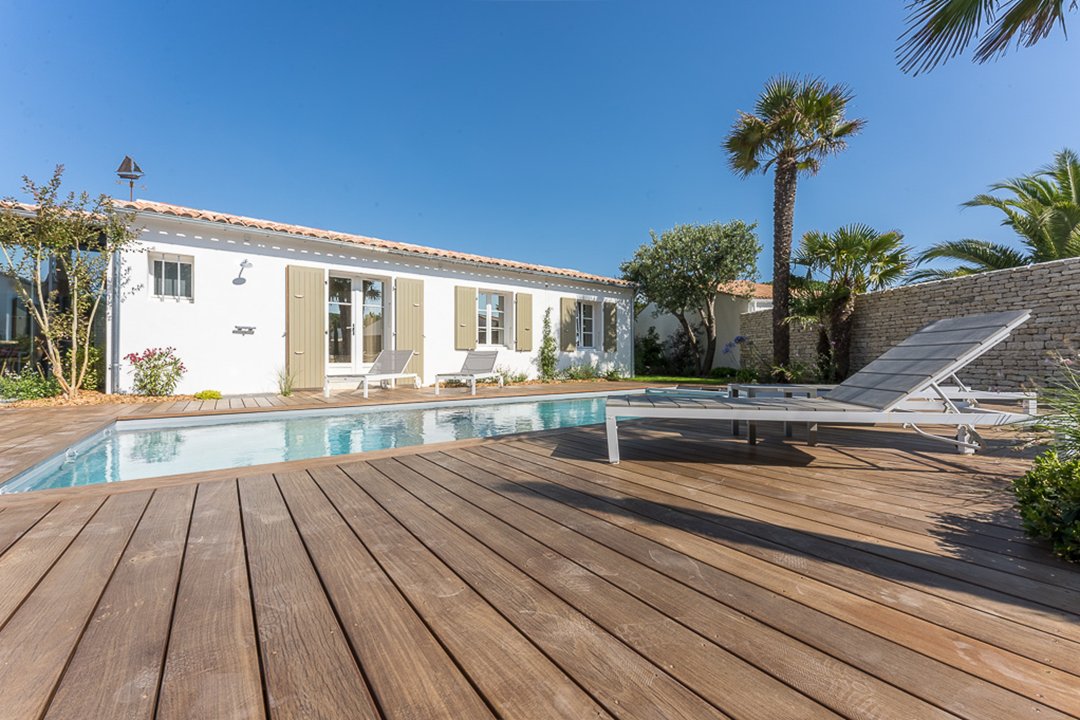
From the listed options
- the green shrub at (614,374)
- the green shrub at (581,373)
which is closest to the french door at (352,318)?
the green shrub at (581,373)

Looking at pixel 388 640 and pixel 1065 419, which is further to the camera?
pixel 1065 419

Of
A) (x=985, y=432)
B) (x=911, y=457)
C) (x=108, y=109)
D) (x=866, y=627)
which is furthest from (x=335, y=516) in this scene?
(x=108, y=109)

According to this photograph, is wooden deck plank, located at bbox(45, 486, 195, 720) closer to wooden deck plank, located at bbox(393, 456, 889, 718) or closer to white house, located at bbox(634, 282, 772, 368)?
wooden deck plank, located at bbox(393, 456, 889, 718)

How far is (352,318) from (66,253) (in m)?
3.96

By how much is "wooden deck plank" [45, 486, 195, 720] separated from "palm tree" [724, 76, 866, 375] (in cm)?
991

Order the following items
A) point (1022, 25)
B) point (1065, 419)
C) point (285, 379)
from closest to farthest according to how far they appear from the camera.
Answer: point (1065, 419) < point (1022, 25) < point (285, 379)

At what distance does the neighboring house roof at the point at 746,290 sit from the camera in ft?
44.9

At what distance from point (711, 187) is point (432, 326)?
11.4m

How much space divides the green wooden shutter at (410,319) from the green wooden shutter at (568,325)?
363cm

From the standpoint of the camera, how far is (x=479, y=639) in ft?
3.49

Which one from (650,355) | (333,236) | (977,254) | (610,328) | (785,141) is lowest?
(650,355)

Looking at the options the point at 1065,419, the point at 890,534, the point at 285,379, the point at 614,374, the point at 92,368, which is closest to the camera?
the point at 890,534

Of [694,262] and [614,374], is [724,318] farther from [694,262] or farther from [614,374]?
[614,374]

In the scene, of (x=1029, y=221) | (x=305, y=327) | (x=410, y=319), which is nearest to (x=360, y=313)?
(x=410, y=319)
